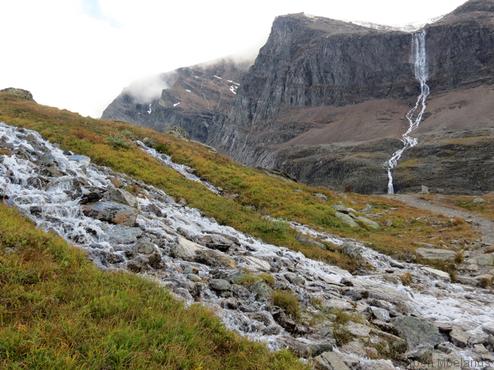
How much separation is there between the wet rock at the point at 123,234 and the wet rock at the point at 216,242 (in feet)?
9.52

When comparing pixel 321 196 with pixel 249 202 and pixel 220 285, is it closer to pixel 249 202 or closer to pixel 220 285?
pixel 249 202

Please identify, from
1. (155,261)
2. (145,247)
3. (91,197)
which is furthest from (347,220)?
(155,261)

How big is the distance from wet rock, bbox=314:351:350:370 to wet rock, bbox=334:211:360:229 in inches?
884

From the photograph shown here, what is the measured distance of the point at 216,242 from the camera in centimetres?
1627

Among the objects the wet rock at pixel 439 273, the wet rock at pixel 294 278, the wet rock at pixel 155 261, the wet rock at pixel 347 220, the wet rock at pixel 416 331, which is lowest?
the wet rock at pixel 347 220

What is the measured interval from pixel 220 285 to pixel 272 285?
199 cm

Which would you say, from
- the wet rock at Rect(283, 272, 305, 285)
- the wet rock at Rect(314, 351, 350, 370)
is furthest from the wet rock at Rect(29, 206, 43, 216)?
the wet rock at Rect(314, 351, 350, 370)

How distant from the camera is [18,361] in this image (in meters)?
5.85

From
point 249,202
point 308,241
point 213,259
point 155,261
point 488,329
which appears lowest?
point 249,202

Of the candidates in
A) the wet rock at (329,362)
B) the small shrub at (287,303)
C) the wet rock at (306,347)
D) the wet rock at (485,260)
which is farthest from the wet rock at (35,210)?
A: the wet rock at (485,260)

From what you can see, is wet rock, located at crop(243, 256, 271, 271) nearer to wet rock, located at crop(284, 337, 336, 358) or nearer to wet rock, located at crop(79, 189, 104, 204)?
wet rock, located at crop(284, 337, 336, 358)

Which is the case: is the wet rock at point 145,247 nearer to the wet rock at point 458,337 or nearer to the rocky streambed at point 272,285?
the rocky streambed at point 272,285

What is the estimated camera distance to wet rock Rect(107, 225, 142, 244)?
12.9 metres

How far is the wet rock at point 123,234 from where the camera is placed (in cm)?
1291
